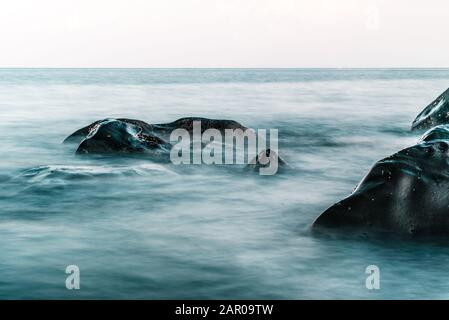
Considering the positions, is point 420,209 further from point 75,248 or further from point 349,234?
point 75,248

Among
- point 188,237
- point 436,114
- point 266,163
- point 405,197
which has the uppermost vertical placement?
point 436,114

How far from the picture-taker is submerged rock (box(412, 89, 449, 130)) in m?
16.8

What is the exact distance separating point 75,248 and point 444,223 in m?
4.30

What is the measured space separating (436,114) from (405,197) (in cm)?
1087

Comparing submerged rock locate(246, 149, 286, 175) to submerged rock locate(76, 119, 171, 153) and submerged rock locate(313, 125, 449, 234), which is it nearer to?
submerged rock locate(76, 119, 171, 153)

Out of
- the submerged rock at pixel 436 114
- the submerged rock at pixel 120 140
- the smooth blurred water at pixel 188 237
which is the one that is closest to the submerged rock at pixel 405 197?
the smooth blurred water at pixel 188 237

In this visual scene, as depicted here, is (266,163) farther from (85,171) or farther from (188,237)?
(188,237)

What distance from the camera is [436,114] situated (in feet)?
57.2

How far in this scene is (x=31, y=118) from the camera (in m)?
24.4

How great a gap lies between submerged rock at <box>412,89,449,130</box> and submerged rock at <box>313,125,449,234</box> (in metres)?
9.70

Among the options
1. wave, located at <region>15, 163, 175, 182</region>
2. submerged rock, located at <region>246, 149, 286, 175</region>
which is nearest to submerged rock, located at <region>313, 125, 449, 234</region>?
submerged rock, located at <region>246, 149, 286, 175</region>

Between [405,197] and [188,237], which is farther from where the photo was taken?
[188,237]

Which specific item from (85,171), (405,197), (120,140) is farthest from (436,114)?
(405,197)
